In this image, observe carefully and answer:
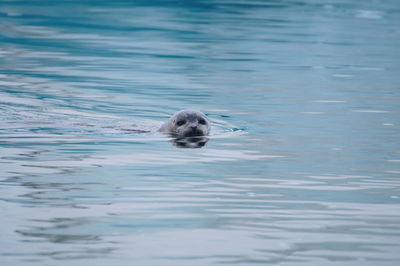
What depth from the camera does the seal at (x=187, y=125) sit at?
44.0ft

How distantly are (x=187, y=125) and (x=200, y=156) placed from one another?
169cm

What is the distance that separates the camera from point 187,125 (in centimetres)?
1346

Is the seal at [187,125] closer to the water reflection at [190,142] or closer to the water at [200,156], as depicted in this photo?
the water reflection at [190,142]

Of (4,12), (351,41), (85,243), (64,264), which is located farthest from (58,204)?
(4,12)

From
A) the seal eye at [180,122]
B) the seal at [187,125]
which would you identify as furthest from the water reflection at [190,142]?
the seal eye at [180,122]

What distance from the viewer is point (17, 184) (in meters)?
9.73

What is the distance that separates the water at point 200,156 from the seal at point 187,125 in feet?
0.77

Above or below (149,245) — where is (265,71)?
below

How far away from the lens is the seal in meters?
13.4

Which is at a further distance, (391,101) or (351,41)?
(351,41)

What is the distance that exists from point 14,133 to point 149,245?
19.6 ft

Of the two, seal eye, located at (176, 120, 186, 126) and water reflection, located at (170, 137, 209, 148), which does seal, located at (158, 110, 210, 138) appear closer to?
seal eye, located at (176, 120, 186, 126)

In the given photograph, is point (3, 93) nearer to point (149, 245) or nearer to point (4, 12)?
point (149, 245)

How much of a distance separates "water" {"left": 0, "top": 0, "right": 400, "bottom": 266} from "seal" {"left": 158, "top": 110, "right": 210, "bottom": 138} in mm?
236
